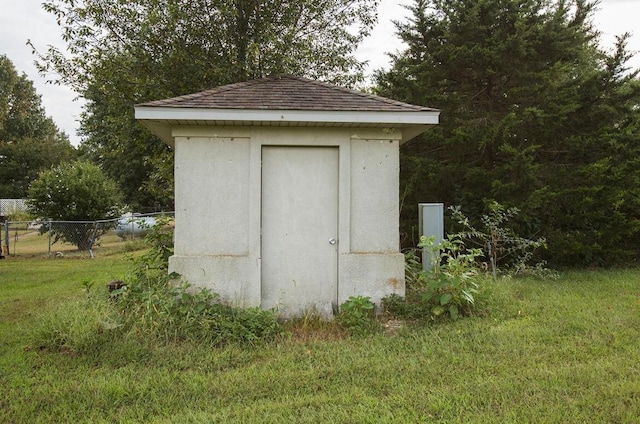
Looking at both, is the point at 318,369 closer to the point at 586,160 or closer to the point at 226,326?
the point at 226,326

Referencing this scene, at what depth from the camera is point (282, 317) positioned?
519cm

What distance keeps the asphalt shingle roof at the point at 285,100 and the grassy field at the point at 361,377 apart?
2527 millimetres

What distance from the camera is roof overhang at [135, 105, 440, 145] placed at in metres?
4.79

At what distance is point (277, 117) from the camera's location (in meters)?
4.86

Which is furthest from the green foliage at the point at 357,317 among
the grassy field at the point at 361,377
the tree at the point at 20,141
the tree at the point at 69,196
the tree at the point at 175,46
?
the tree at the point at 20,141

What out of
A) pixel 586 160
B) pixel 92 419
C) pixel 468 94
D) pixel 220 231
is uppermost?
pixel 468 94

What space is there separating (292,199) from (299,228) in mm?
362

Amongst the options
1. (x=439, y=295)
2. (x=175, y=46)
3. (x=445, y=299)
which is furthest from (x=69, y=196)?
(x=445, y=299)

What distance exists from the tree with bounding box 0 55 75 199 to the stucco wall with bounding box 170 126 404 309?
115 ft

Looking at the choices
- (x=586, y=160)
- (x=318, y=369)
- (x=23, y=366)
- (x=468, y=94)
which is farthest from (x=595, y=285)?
(x=23, y=366)

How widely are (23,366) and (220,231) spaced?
2246 mm

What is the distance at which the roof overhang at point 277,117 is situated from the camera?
188 inches

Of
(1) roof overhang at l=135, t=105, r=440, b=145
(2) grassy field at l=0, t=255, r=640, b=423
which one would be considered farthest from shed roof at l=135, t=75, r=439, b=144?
(2) grassy field at l=0, t=255, r=640, b=423

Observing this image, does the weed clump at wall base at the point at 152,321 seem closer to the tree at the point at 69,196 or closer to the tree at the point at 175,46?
the tree at the point at 175,46
